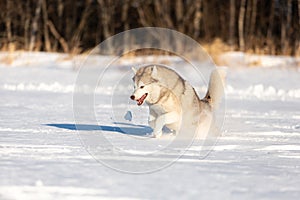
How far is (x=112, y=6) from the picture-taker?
77.8ft

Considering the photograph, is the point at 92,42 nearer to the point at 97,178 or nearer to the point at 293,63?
the point at 293,63

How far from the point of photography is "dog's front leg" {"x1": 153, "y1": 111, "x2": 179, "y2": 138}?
5.25m

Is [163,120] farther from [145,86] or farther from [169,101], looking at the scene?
[145,86]

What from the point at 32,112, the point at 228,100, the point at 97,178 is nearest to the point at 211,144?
A: the point at 97,178

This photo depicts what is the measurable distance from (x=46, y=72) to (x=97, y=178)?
10.1 metres

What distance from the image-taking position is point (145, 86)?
5145 millimetres

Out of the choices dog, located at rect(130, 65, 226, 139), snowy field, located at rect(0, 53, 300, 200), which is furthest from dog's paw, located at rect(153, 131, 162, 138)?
snowy field, located at rect(0, 53, 300, 200)

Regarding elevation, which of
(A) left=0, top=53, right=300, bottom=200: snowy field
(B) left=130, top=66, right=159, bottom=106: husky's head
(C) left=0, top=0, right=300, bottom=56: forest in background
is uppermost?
(C) left=0, top=0, right=300, bottom=56: forest in background

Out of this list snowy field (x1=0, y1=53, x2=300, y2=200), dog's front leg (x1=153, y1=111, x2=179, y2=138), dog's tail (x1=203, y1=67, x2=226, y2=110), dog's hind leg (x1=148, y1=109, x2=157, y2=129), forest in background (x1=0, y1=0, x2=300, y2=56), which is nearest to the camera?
snowy field (x1=0, y1=53, x2=300, y2=200)

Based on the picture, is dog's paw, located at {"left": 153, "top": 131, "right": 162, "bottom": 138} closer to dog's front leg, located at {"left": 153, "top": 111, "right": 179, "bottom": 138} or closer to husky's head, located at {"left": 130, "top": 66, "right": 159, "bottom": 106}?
dog's front leg, located at {"left": 153, "top": 111, "right": 179, "bottom": 138}

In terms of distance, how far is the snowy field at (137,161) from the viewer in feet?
10.6

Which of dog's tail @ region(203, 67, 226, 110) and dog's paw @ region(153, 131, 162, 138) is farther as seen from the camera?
dog's tail @ region(203, 67, 226, 110)

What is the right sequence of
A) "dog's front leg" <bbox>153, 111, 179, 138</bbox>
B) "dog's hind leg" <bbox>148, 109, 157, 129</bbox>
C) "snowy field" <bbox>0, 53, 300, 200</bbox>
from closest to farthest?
"snowy field" <bbox>0, 53, 300, 200</bbox> → "dog's front leg" <bbox>153, 111, 179, 138</bbox> → "dog's hind leg" <bbox>148, 109, 157, 129</bbox>

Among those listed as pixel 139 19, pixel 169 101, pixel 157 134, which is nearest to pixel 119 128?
pixel 157 134
